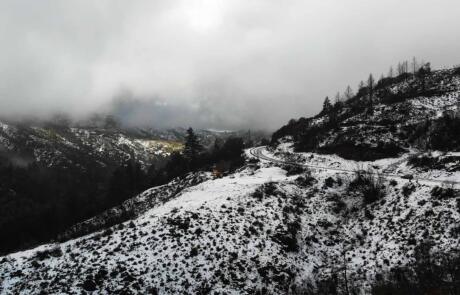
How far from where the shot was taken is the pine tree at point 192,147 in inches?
3965

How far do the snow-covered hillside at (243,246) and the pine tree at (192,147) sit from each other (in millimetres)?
60681

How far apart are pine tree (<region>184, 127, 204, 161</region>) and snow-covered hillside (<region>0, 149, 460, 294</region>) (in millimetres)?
60681

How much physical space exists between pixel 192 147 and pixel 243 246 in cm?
7312

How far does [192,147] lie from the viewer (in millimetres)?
102625

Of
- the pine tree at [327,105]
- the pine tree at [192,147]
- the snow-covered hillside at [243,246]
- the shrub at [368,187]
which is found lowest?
the snow-covered hillside at [243,246]

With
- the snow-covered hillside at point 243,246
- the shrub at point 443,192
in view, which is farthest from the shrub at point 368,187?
the shrub at point 443,192

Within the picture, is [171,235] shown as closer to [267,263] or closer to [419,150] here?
[267,263]

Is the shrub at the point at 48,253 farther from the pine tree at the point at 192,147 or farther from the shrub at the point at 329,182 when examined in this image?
the pine tree at the point at 192,147

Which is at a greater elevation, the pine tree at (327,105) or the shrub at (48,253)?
the pine tree at (327,105)

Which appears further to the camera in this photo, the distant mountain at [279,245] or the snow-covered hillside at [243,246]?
the snow-covered hillside at [243,246]

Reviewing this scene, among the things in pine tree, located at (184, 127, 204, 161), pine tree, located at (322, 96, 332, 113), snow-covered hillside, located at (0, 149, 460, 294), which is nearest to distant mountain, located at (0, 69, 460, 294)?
snow-covered hillside, located at (0, 149, 460, 294)

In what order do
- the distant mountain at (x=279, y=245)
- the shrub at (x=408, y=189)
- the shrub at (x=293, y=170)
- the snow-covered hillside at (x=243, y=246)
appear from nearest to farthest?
the distant mountain at (x=279, y=245) < the snow-covered hillside at (x=243, y=246) < the shrub at (x=408, y=189) < the shrub at (x=293, y=170)

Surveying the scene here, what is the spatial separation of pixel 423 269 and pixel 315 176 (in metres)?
23.7

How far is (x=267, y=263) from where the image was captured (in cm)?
2955
